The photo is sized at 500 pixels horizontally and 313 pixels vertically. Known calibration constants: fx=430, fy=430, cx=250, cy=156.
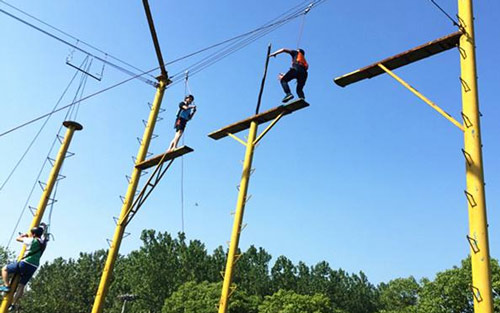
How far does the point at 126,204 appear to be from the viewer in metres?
9.32

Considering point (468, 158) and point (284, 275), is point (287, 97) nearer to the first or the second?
point (468, 158)

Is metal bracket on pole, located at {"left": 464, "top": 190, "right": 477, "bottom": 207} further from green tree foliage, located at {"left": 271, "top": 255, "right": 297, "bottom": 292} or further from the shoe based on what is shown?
green tree foliage, located at {"left": 271, "top": 255, "right": 297, "bottom": 292}

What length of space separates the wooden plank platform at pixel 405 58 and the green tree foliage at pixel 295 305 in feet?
82.9

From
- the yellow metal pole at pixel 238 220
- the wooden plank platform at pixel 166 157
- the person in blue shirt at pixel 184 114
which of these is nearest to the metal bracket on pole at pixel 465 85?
the yellow metal pole at pixel 238 220

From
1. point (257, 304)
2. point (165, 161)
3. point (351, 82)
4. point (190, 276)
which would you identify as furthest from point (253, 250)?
point (351, 82)

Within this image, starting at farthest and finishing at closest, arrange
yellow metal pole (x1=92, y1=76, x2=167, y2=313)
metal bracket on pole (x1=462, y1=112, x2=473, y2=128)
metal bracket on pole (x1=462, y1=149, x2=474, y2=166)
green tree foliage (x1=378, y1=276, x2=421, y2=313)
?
green tree foliage (x1=378, y1=276, x2=421, y2=313)
yellow metal pole (x1=92, y1=76, x2=167, y2=313)
metal bracket on pole (x1=462, y1=112, x2=473, y2=128)
metal bracket on pole (x1=462, y1=149, x2=474, y2=166)

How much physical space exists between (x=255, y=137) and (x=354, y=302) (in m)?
38.7

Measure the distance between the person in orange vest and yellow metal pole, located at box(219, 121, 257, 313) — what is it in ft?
3.15

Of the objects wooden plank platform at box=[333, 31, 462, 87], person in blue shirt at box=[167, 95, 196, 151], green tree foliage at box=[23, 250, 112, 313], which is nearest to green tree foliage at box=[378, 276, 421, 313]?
green tree foliage at box=[23, 250, 112, 313]

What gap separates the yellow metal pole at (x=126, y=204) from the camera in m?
8.65

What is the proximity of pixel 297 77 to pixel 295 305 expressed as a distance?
24.6 metres

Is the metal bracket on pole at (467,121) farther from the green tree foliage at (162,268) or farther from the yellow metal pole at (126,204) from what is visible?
the green tree foliage at (162,268)

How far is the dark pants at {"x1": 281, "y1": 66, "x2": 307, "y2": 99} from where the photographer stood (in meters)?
7.97

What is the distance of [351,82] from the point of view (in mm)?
6484
